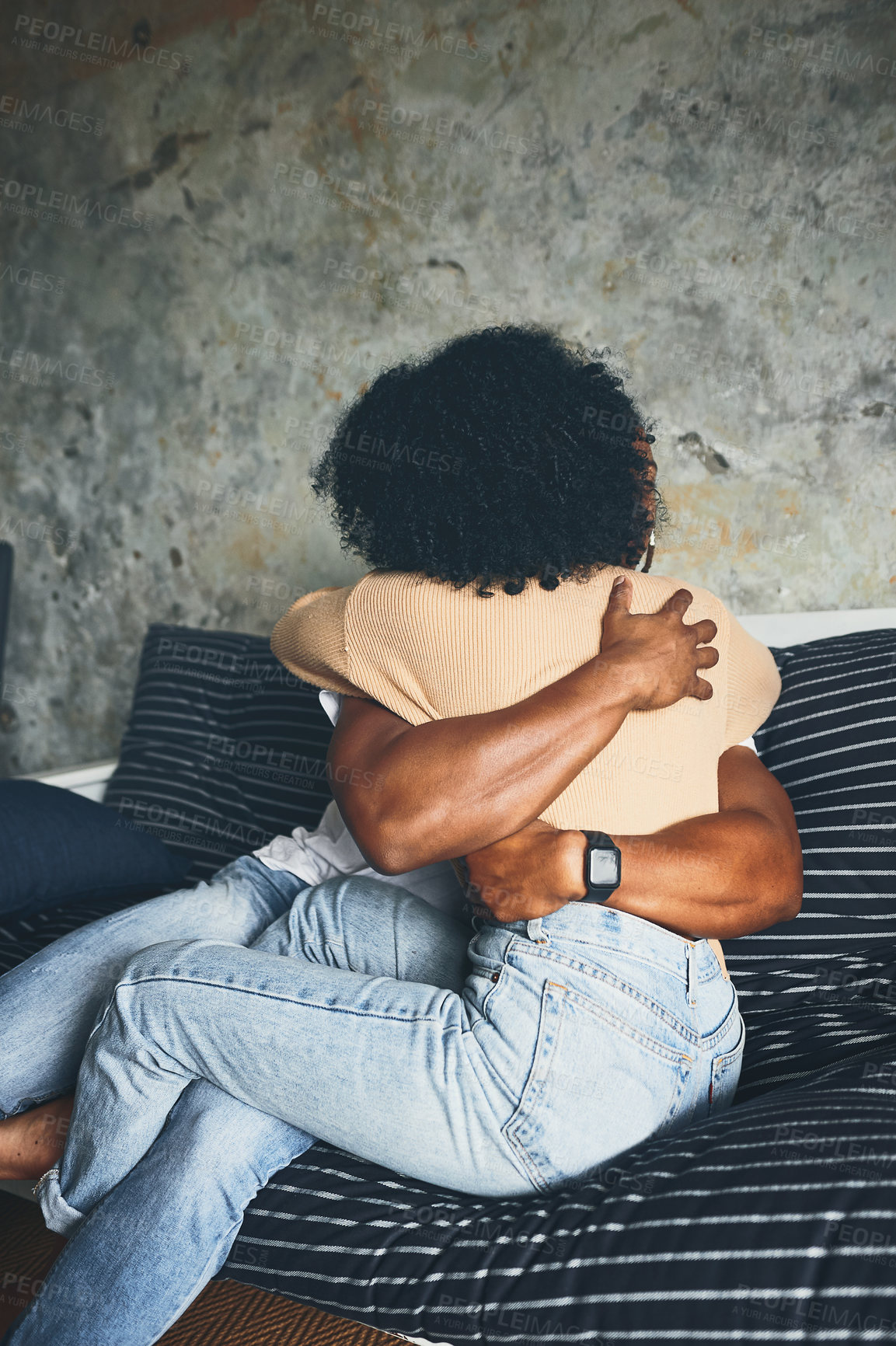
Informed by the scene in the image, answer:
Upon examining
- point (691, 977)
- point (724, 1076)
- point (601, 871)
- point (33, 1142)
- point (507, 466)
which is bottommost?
point (33, 1142)

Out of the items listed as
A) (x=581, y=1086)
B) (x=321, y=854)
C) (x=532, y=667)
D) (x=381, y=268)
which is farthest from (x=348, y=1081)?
(x=381, y=268)

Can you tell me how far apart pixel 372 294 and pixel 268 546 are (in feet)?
2.23

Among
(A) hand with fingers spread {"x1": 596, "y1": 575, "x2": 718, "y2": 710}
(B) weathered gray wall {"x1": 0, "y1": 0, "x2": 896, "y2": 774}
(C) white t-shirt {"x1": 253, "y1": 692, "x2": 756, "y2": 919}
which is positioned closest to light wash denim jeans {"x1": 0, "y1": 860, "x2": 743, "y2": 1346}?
(A) hand with fingers spread {"x1": 596, "y1": 575, "x2": 718, "y2": 710}

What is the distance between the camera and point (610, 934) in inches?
32.3

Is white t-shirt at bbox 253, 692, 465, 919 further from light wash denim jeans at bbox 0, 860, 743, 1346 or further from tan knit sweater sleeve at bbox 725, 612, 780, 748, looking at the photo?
tan knit sweater sleeve at bbox 725, 612, 780, 748

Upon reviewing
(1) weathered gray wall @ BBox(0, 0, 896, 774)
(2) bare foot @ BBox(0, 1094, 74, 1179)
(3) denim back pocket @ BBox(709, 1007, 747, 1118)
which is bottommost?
(2) bare foot @ BBox(0, 1094, 74, 1179)

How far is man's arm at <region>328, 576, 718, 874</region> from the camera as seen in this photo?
83cm

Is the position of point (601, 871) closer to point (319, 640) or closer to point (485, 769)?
point (485, 769)

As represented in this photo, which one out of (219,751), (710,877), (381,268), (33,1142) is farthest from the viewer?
(381,268)

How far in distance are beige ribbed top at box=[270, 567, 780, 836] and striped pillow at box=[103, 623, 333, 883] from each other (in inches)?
29.5

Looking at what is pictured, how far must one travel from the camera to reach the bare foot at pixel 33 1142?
38.9 inches

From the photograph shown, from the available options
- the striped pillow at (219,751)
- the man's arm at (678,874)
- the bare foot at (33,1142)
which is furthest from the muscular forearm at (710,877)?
the striped pillow at (219,751)

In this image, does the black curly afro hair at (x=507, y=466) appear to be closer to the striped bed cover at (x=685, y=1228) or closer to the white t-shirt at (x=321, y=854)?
the white t-shirt at (x=321, y=854)

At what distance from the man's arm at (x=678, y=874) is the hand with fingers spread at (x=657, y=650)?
0.14 meters
